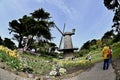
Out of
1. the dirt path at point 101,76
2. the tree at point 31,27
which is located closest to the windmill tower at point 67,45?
the tree at point 31,27

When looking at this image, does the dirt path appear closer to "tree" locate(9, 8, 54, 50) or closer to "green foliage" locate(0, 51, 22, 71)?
"green foliage" locate(0, 51, 22, 71)

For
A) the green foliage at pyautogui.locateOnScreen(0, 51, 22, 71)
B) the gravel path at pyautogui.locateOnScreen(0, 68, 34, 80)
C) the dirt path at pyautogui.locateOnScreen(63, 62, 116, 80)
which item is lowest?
the dirt path at pyautogui.locateOnScreen(63, 62, 116, 80)

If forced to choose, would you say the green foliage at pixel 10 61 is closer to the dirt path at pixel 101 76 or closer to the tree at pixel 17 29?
the dirt path at pixel 101 76

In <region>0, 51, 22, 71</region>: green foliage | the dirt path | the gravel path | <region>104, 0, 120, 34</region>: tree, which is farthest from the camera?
<region>104, 0, 120, 34</region>: tree

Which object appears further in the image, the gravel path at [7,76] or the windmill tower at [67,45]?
the windmill tower at [67,45]

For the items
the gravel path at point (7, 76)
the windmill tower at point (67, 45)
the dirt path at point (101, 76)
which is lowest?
the dirt path at point (101, 76)

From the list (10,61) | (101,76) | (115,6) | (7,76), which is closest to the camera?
(7,76)

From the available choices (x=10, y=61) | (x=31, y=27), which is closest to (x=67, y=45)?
(x=31, y=27)

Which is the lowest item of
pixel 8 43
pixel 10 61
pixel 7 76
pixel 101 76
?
pixel 101 76

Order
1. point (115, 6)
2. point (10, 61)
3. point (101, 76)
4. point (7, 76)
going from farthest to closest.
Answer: point (115, 6) → point (10, 61) → point (101, 76) → point (7, 76)

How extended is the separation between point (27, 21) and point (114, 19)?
15.0 m

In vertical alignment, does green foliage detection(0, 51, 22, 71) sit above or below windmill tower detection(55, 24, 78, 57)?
below

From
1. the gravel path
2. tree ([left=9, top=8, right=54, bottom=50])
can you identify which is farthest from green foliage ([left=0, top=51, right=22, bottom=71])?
tree ([left=9, top=8, right=54, bottom=50])

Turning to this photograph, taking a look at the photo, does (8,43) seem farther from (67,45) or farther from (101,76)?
(101,76)
